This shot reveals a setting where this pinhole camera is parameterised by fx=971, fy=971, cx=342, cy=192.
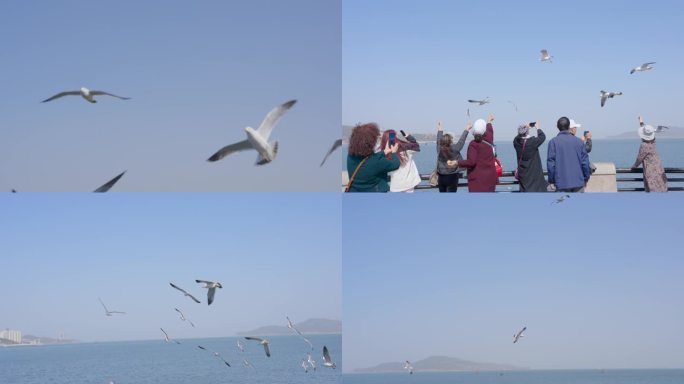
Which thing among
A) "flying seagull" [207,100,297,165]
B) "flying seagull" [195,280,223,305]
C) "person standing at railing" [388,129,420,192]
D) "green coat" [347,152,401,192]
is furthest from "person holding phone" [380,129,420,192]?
"flying seagull" [195,280,223,305]

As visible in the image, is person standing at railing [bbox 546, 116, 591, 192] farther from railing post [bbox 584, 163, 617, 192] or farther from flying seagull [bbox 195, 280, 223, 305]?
flying seagull [bbox 195, 280, 223, 305]

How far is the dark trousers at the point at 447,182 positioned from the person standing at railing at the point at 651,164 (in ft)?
12.2

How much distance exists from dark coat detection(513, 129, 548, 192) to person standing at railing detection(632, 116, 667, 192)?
233 centimetres

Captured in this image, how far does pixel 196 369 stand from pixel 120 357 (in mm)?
41741

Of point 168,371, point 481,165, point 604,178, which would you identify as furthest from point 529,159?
point 168,371

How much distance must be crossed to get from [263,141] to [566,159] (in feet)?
13.6

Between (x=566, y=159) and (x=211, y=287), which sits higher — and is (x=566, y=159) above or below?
above

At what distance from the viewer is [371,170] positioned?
11.3 metres

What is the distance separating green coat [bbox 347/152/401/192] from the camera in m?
11.3

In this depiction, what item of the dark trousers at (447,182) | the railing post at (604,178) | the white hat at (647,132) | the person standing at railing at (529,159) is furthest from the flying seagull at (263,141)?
the railing post at (604,178)

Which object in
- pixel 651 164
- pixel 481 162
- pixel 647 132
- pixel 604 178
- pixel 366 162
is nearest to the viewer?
pixel 366 162

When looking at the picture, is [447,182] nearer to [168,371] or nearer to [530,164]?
[530,164]

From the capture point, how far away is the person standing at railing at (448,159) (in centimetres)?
1294

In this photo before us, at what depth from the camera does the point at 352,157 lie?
11344 mm
